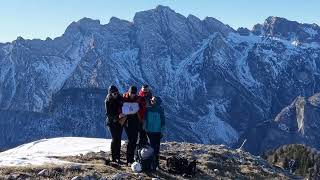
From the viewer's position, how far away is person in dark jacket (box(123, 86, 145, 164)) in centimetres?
3109

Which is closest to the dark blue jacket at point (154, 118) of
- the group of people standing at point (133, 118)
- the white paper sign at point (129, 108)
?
the group of people standing at point (133, 118)

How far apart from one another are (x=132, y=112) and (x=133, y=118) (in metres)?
0.34

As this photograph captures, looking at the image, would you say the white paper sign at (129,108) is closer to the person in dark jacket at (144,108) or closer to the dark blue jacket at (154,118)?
the person in dark jacket at (144,108)

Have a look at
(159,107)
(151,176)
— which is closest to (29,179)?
(151,176)

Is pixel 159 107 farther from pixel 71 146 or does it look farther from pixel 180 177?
pixel 71 146

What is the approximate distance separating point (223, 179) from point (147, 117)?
15.3 feet

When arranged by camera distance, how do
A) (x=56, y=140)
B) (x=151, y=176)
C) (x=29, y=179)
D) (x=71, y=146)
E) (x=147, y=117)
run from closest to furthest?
(x=29, y=179) < (x=151, y=176) < (x=147, y=117) < (x=71, y=146) < (x=56, y=140)

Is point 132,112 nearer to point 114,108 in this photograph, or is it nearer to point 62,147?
point 114,108

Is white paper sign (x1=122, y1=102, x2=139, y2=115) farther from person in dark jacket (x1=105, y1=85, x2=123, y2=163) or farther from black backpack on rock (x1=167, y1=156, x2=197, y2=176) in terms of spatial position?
black backpack on rock (x1=167, y1=156, x2=197, y2=176)

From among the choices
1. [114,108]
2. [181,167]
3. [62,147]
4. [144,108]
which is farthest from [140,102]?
[62,147]

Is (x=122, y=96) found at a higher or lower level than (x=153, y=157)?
higher

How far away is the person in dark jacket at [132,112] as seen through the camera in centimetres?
3109

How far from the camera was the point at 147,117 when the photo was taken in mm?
32219

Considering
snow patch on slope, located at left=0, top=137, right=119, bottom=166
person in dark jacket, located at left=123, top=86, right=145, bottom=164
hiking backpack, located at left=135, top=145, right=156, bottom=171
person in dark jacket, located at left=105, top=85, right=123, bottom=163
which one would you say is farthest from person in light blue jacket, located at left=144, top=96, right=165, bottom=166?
snow patch on slope, located at left=0, top=137, right=119, bottom=166
